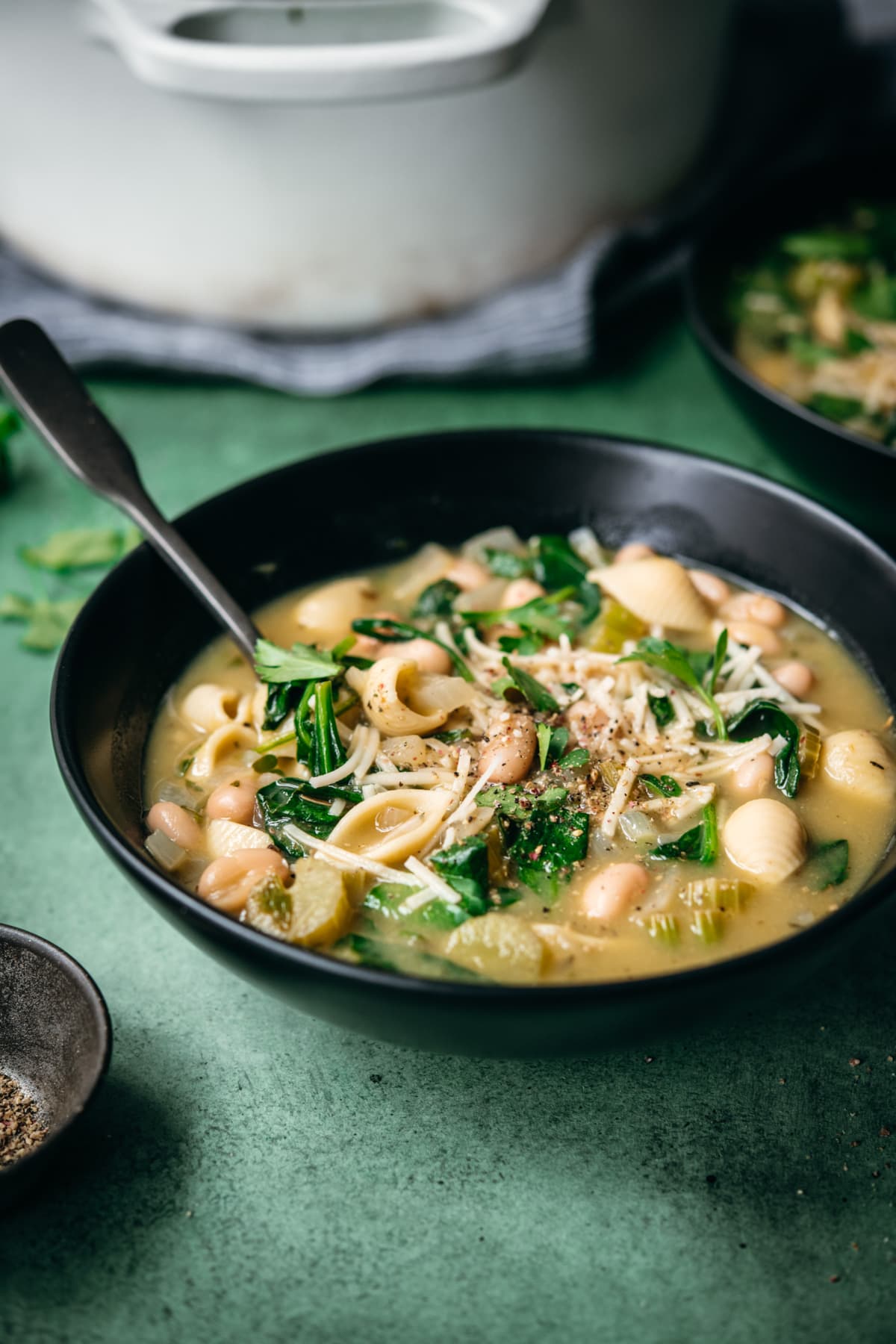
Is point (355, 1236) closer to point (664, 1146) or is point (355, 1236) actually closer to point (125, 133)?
point (664, 1146)

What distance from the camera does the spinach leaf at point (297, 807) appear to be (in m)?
2.41

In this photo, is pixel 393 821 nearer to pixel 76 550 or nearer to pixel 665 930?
pixel 665 930

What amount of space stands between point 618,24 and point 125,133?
146cm

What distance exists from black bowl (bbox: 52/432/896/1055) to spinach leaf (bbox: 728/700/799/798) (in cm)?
28

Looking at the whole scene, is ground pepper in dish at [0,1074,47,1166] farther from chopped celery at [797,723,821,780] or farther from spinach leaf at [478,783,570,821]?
chopped celery at [797,723,821,780]

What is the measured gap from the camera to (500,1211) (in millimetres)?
2043

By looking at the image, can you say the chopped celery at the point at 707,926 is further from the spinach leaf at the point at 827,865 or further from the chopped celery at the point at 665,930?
the spinach leaf at the point at 827,865

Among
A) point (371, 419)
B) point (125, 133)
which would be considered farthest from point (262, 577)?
point (125, 133)

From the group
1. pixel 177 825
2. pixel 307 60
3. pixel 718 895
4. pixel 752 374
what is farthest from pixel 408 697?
pixel 307 60

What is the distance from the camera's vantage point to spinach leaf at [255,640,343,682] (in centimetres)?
257

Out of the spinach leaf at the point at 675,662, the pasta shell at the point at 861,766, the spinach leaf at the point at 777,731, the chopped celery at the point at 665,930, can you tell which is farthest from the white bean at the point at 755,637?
the chopped celery at the point at 665,930

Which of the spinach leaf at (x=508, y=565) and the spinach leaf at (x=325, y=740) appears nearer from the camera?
the spinach leaf at (x=325, y=740)

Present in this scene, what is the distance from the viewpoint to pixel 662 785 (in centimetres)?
246

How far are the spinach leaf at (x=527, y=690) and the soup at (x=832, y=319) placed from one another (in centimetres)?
141
